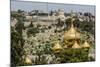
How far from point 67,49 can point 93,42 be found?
0.34m

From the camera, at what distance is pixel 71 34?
2.24m

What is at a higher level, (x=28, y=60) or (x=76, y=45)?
(x=76, y=45)

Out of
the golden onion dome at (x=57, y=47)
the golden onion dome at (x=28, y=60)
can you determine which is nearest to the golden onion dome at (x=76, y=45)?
the golden onion dome at (x=57, y=47)

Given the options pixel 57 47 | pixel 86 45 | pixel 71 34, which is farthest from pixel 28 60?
pixel 86 45

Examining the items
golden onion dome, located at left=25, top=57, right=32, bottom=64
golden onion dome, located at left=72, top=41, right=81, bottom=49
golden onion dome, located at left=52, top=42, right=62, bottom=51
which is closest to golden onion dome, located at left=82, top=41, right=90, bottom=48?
golden onion dome, located at left=72, top=41, right=81, bottom=49

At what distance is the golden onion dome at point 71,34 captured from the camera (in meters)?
2.23

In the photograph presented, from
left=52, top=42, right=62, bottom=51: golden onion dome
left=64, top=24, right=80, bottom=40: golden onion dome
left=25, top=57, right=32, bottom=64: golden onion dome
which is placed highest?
left=64, top=24, right=80, bottom=40: golden onion dome

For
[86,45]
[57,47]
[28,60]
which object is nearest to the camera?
[28,60]

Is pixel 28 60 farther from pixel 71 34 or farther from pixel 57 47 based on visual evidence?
pixel 71 34

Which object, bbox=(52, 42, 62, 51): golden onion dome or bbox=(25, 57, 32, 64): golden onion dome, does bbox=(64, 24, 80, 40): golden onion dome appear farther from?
bbox=(25, 57, 32, 64): golden onion dome

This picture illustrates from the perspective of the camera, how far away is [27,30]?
2086mm

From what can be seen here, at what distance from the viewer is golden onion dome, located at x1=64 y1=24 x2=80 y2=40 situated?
223cm
